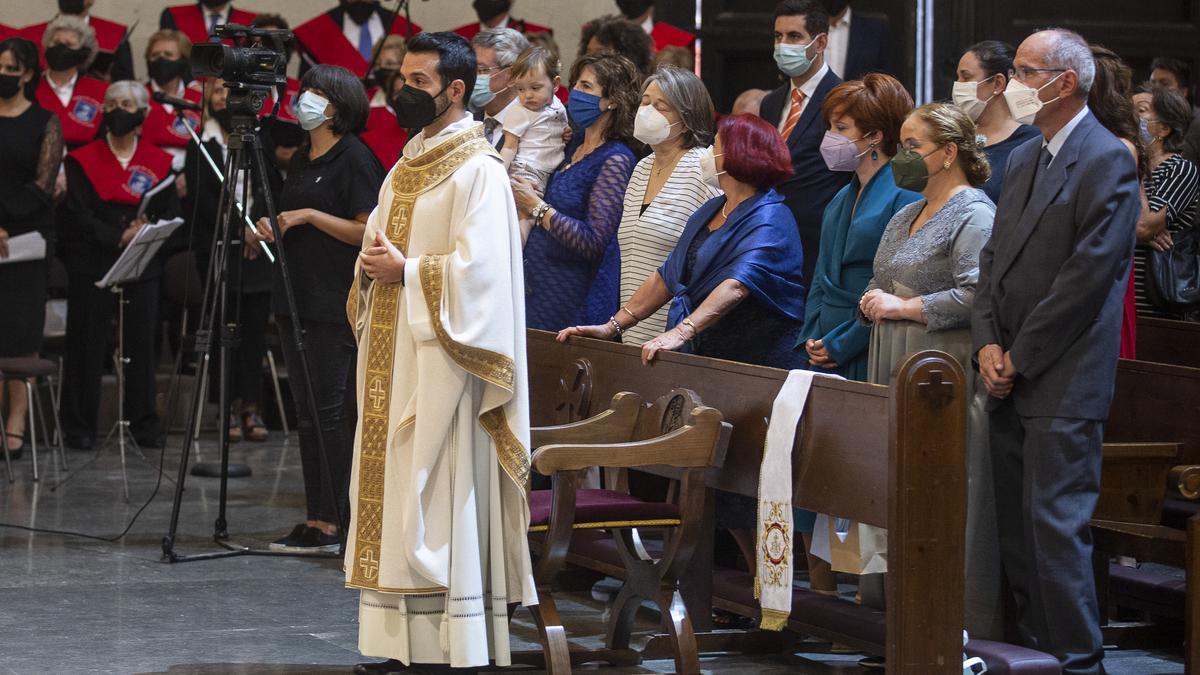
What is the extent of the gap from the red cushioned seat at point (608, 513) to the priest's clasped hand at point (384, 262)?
2.08 feet

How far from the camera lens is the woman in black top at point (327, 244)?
19.2ft

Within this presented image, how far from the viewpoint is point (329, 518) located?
6027mm

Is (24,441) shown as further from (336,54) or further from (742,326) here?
(742,326)

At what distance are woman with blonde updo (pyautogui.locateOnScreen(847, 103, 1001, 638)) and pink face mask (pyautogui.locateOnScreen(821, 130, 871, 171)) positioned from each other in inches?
12.6

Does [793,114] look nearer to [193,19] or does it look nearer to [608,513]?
[608,513]

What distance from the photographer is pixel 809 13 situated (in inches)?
229

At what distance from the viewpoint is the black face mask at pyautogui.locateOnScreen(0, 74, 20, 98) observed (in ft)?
25.1

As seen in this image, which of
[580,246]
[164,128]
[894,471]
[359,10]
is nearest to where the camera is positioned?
[894,471]

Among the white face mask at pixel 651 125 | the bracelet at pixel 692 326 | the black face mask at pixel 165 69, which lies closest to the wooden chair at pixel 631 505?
the bracelet at pixel 692 326

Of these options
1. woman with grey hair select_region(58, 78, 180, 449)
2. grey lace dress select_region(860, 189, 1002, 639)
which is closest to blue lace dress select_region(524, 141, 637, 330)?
grey lace dress select_region(860, 189, 1002, 639)

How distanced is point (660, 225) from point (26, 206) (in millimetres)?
3681

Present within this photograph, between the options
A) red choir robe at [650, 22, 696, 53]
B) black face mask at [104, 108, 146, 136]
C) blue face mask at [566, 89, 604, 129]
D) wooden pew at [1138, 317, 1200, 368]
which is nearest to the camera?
wooden pew at [1138, 317, 1200, 368]

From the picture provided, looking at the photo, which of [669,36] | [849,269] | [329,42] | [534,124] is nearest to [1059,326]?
[849,269]

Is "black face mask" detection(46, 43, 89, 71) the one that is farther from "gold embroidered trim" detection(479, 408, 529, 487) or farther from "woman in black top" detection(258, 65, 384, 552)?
"gold embroidered trim" detection(479, 408, 529, 487)
